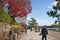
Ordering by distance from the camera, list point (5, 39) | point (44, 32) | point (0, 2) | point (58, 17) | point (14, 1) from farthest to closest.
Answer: point (58, 17) → point (14, 1) → point (0, 2) → point (44, 32) → point (5, 39)

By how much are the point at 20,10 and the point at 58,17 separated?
1410 inches

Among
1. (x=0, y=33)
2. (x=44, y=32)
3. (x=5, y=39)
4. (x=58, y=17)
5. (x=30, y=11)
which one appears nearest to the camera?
(x=0, y=33)

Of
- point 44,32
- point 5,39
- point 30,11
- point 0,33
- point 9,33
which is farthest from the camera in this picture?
point 30,11

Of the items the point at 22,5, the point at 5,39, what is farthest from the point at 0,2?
the point at 5,39

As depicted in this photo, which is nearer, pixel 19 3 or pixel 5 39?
pixel 5 39

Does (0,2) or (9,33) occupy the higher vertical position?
(0,2)

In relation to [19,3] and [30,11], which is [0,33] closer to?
[19,3]

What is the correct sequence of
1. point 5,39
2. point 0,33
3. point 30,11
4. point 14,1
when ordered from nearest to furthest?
point 0,33
point 5,39
point 14,1
point 30,11

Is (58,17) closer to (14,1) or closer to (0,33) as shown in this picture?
(14,1)

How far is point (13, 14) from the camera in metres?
30.3

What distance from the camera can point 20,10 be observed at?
103 feet

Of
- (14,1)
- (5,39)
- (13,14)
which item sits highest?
(14,1)

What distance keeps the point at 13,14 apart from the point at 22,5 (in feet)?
12.6

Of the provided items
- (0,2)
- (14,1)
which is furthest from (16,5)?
(0,2)
